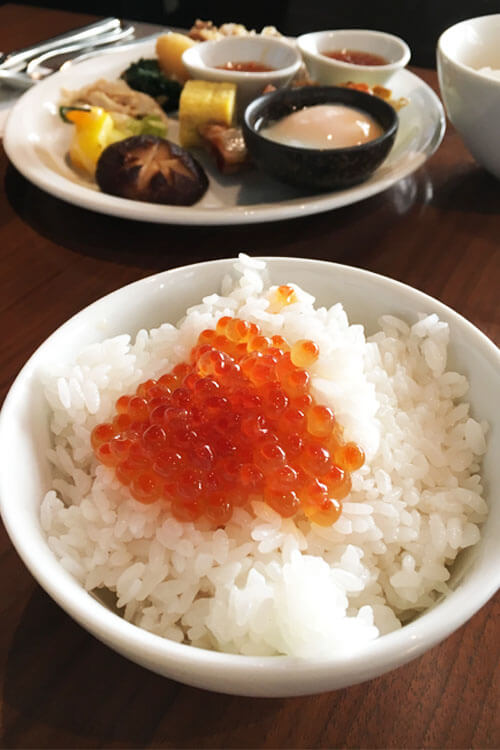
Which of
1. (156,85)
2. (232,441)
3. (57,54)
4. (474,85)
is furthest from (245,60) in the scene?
(232,441)

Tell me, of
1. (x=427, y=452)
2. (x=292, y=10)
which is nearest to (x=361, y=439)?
(x=427, y=452)

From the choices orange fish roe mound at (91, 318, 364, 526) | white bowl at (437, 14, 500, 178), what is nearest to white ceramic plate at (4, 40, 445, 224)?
white bowl at (437, 14, 500, 178)

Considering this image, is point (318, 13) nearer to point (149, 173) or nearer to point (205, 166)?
point (205, 166)

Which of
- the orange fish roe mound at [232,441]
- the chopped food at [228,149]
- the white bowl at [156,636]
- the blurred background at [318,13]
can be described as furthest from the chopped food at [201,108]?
the blurred background at [318,13]

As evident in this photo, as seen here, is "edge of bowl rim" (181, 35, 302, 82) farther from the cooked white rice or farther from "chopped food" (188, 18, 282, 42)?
the cooked white rice

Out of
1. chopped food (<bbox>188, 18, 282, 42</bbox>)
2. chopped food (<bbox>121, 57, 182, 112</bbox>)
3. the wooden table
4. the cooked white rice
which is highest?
chopped food (<bbox>188, 18, 282, 42</bbox>)

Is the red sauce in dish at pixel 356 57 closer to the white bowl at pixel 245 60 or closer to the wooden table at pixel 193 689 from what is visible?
the white bowl at pixel 245 60
